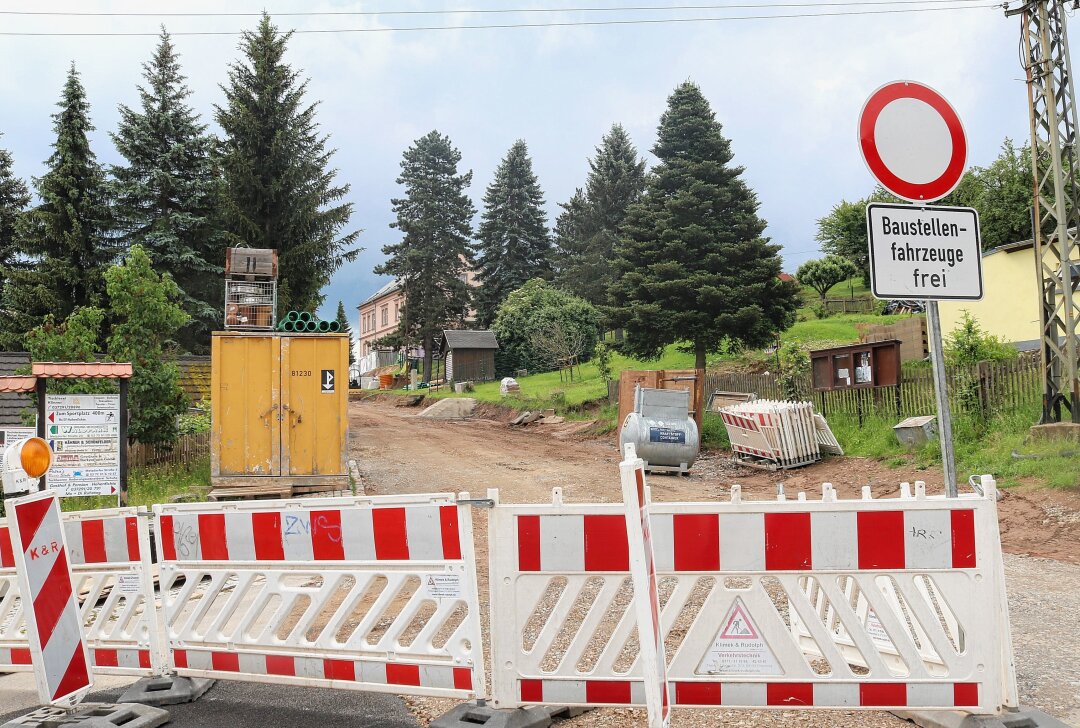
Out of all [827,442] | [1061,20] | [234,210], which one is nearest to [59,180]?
[234,210]

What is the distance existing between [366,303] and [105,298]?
6839cm

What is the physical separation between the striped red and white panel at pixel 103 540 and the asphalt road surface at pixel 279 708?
0.81 metres

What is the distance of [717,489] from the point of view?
15.0 meters

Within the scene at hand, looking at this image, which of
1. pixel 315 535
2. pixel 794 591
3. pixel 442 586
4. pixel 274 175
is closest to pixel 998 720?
pixel 794 591

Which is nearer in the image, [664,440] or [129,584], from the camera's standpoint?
[129,584]

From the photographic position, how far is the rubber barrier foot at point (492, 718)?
146 inches

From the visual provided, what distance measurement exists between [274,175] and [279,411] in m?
20.7

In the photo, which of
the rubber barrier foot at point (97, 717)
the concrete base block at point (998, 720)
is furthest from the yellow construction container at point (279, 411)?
the concrete base block at point (998, 720)

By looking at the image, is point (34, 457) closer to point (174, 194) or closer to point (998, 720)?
point (998, 720)

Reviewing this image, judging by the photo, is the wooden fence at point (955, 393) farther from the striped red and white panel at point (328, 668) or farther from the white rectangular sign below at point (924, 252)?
the striped red and white panel at point (328, 668)

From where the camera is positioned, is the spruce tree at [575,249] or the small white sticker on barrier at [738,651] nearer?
the small white sticker on barrier at [738,651]

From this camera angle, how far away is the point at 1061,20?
43.5 ft

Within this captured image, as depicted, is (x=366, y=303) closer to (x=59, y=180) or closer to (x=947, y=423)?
(x=59, y=180)

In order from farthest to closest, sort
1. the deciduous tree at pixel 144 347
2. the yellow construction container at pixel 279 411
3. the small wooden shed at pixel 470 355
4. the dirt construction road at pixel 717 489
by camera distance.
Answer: the small wooden shed at pixel 470 355
the deciduous tree at pixel 144 347
the yellow construction container at pixel 279 411
the dirt construction road at pixel 717 489
